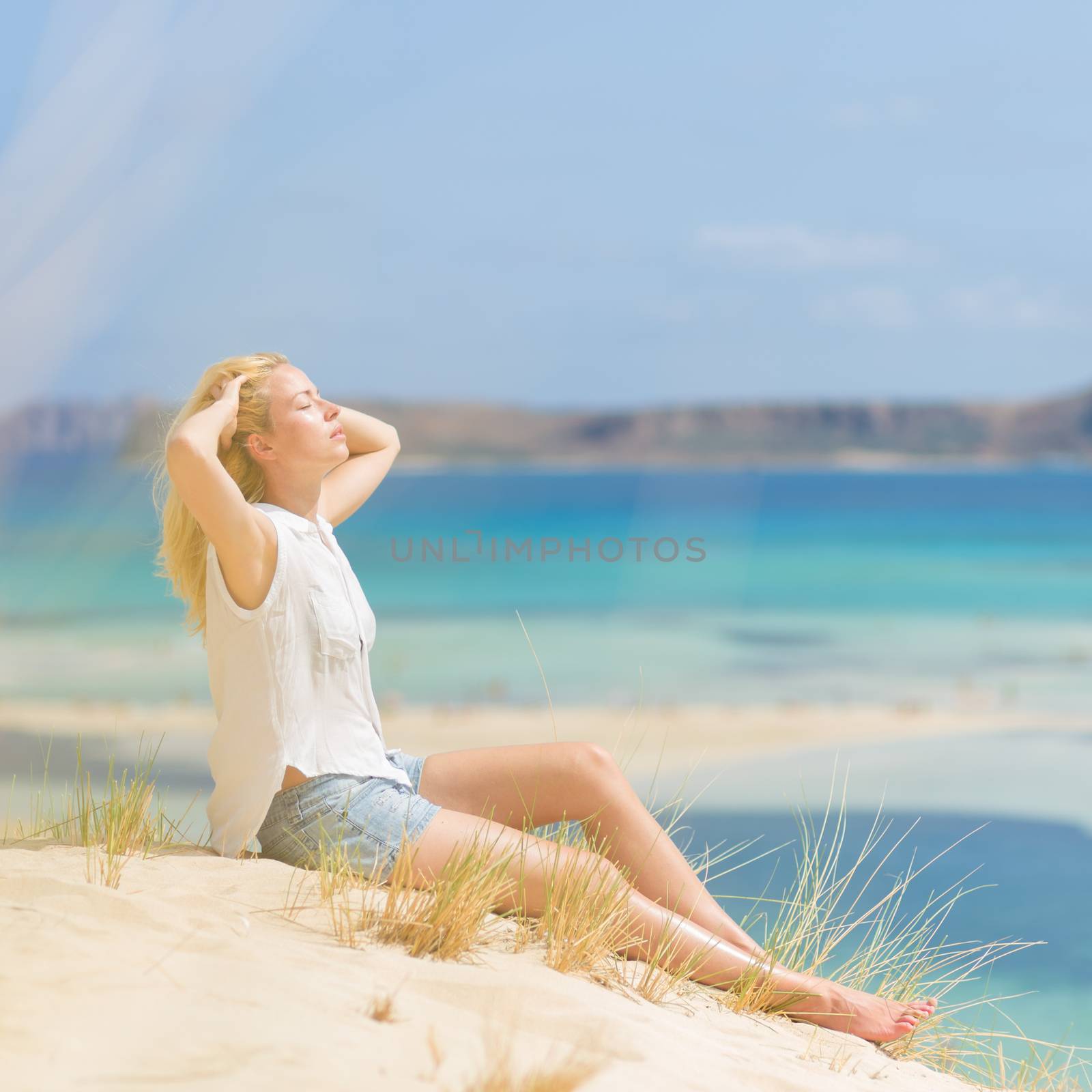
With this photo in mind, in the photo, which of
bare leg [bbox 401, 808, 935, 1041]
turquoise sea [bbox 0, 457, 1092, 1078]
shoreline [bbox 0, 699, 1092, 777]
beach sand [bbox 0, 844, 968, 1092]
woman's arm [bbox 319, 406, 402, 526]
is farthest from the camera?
shoreline [bbox 0, 699, 1092, 777]

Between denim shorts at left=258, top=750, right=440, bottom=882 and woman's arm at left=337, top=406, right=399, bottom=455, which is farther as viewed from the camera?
woman's arm at left=337, top=406, right=399, bottom=455

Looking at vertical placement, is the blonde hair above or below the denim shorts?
above

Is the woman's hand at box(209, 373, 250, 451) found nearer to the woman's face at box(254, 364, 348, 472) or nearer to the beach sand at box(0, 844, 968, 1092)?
the woman's face at box(254, 364, 348, 472)

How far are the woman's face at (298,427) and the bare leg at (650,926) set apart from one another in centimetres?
74

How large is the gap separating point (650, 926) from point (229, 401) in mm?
1245

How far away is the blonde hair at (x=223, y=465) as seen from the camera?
2.50 metres

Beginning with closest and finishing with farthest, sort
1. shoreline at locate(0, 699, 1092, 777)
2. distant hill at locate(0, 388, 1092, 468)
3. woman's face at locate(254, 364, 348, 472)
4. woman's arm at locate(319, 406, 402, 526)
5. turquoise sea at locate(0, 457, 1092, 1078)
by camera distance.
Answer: woman's face at locate(254, 364, 348, 472) < woman's arm at locate(319, 406, 402, 526) < turquoise sea at locate(0, 457, 1092, 1078) < shoreline at locate(0, 699, 1092, 777) < distant hill at locate(0, 388, 1092, 468)

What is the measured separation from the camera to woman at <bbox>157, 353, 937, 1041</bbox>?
2.25 meters

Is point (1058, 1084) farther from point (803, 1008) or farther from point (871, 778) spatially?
point (871, 778)

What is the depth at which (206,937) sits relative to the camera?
6.13ft

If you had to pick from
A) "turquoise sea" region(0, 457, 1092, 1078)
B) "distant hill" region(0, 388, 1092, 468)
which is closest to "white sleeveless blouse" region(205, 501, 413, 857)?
"turquoise sea" region(0, 457, 1092, 1078)

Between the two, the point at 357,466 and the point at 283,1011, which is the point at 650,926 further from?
the point at 357,466

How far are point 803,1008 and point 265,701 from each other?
3.70 feet

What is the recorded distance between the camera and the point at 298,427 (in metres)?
2.48
